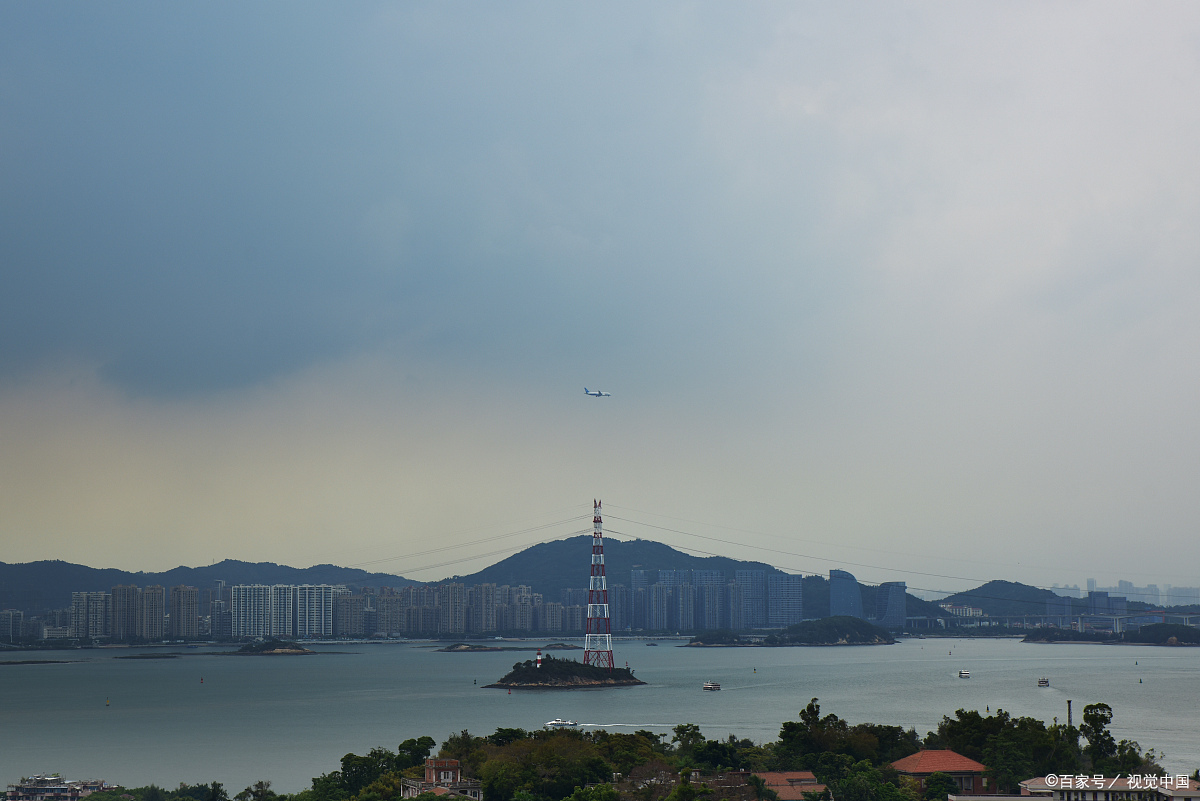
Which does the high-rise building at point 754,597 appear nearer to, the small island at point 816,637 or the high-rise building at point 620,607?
the high-rise building at point 620,607

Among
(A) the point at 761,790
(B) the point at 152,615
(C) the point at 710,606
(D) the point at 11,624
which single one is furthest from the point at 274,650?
(A) the point at 761,790

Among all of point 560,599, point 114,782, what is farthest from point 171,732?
point 560,599

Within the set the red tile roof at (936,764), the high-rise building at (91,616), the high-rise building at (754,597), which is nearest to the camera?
the red tile roof at (936,764)

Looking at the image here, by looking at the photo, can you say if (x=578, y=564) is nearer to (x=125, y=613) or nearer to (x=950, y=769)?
(x=125, y=613)

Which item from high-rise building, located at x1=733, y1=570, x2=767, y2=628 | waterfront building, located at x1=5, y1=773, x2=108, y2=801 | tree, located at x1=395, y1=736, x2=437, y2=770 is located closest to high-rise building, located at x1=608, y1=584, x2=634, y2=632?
high-rise building, located at x1=733, y1=570, x2=767, y2=628

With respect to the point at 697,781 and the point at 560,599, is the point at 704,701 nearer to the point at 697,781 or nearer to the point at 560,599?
the point at 697,781

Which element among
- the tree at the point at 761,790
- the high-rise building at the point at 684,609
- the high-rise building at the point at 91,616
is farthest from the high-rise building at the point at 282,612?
the tree at the point at 761,790

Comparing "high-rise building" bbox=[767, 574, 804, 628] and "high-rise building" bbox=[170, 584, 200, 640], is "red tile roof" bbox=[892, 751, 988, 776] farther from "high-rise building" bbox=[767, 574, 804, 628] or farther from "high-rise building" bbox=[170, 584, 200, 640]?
"high-rise building" bbox=[767, 574, 804, 628]
